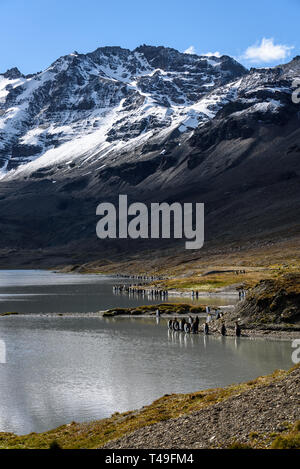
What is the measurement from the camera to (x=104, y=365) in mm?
49875

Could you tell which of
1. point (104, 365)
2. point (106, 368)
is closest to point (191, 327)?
point (104, 365)

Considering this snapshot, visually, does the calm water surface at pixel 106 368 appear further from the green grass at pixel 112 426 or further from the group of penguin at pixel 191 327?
the green grass at pixel 112 426

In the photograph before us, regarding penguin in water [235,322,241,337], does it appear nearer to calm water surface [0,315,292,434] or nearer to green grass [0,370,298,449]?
calm water surface [0,315,292,434]

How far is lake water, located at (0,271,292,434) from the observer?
36.1 metres

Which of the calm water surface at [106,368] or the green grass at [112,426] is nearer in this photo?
the green grass at [112,426]

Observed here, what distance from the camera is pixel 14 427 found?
31.9 m

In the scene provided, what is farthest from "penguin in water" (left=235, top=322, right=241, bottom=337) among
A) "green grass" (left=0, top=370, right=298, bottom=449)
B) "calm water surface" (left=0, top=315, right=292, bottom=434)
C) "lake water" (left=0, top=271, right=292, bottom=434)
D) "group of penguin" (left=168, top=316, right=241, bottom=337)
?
"green grass" (left=0, top=370, right=298, bottom=449)

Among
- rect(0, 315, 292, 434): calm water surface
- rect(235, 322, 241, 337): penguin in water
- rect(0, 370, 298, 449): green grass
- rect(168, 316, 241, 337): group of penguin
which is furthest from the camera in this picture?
rect(168, 316, 241, 337): group of penguin

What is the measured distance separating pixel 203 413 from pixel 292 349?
1168 inches

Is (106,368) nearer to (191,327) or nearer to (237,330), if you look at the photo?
(237,330)

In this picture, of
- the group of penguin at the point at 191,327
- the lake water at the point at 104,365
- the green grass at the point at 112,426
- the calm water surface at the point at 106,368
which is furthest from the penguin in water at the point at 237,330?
the green grass at the point at 112,426

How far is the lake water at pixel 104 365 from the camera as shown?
1420 inches
